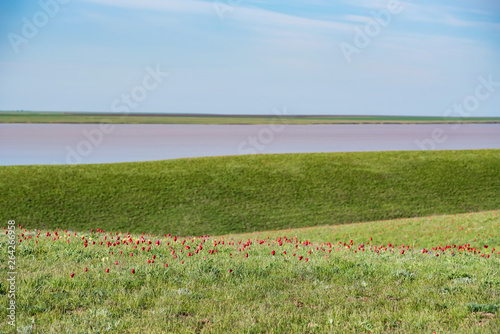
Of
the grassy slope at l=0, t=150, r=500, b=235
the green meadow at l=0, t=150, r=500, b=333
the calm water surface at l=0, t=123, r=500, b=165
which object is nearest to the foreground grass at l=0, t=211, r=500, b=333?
the green meadow at l=0, t=150, r=500, b=333

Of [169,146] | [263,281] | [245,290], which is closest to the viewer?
[245,290]

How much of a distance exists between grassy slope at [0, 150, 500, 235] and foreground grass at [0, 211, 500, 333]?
75.1 ft

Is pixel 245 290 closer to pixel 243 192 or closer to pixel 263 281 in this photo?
pixel 263 281

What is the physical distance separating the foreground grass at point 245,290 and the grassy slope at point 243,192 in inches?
901

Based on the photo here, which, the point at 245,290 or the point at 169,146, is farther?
the point at 169,146

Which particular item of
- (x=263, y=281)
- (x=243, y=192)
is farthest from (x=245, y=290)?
(x=243, y=192)

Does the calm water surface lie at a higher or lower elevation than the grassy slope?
higher

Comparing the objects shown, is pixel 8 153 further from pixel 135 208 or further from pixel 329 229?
pixel 329 229

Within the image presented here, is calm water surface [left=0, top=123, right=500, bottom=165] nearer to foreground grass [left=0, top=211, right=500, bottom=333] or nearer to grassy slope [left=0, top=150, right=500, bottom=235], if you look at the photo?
grassy slope [left=0, top=150, right=500, bottom=235]

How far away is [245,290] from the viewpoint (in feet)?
35.7

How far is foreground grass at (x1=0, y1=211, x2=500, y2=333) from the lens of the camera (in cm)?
893

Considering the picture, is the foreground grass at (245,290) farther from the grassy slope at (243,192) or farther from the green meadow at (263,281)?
the grassy slope at (243,192)

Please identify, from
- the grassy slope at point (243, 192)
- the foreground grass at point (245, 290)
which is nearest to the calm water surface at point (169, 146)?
the grassy slope at point (243, 192)

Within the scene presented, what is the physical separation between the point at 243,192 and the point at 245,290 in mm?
33500
